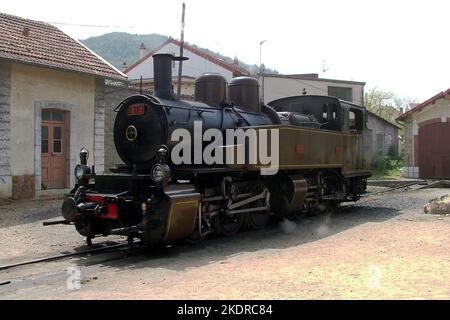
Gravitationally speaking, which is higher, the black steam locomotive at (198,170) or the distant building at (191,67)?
the distant building at (191,67)

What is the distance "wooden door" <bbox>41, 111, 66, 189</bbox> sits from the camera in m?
13.9

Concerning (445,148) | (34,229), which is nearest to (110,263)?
(34,229)

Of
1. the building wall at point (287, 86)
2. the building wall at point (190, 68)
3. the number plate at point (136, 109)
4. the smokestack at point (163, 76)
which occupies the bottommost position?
the number plate at point (136, 109)

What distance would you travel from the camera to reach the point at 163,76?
8.29 metres

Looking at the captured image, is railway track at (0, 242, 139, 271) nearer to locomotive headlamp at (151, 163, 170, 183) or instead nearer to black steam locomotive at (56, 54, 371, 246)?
black steam locomotive at (56, 54, 371, 246)

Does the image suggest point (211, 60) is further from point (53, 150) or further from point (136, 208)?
point (136, 208)

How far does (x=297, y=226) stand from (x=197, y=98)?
10.5 ft

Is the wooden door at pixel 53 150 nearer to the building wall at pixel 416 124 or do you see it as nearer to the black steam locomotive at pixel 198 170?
the black steam locomotive at pixel 198 170

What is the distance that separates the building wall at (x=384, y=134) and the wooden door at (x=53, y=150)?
21.3m

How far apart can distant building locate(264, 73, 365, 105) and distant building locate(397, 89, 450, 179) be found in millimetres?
8561

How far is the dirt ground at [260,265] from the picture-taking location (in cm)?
524

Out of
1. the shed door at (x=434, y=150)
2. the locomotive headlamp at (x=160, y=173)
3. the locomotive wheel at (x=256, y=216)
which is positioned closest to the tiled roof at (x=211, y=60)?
the shed door at (x=434, y=150)

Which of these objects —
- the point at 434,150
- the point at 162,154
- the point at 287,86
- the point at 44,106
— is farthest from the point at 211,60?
the point at 162,154

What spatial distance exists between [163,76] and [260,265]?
3.51 meters
